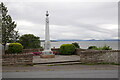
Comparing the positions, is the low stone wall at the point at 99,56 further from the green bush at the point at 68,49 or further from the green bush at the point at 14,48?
the green bush at the point at 14,48

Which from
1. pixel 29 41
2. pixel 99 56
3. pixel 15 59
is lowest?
pixel 15 59

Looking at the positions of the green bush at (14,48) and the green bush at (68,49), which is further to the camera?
the green bush at (68,49)

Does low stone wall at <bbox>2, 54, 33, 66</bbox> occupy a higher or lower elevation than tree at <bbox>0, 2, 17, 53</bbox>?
lower

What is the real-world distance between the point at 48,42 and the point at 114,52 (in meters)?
7.99

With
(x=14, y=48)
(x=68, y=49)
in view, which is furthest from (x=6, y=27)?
(x=68, y=49)

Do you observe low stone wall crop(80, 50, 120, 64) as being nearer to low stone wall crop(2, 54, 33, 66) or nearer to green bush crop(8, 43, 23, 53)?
low stone wall crop(2, 54, 33, 66)

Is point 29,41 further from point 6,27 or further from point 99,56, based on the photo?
point 99,56

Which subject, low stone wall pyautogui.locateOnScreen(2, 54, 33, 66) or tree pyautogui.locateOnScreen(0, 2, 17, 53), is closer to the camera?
low stone wall pyautogui.locateOnScreen(2, 54, 33, 66)

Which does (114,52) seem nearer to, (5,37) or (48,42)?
(48,42)

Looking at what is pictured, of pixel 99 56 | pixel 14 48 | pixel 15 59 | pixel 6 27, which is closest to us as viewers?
pixel 15 59

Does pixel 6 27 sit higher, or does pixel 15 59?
pixel 6 27

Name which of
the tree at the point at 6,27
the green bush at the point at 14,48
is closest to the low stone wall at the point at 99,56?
the green bush at the point at 14,48

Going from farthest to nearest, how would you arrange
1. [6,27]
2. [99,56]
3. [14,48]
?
[6,27], [14,48], [99,56]

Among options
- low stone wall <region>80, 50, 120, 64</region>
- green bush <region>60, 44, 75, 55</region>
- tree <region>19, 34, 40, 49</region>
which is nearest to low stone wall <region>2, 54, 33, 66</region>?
low stone wall <region>80, 50, 120, 64</region>
